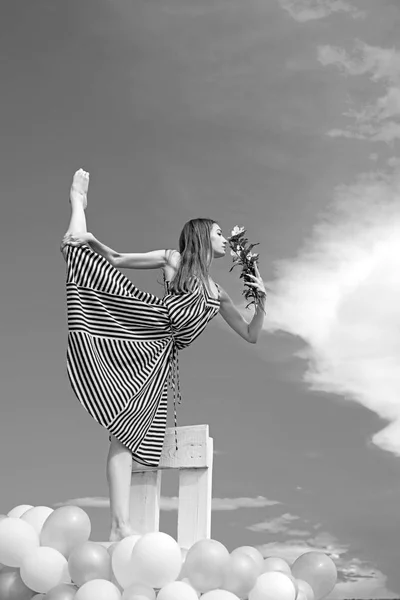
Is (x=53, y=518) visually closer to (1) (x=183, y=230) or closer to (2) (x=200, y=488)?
(2) (x=200, y=488)

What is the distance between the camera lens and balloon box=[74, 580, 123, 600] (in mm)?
3805

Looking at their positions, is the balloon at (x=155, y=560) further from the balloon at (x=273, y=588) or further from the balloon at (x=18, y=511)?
the balloon at (x=18, y=511)

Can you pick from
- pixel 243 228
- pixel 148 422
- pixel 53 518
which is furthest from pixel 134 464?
pixel 243 228

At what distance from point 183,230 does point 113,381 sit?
0.98 meters

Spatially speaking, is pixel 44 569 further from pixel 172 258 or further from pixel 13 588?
pixel 172 258

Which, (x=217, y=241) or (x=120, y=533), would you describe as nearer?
(x=120, y=533)

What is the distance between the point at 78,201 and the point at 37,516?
5.58ft

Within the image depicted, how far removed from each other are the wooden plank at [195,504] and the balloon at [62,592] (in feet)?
2.38

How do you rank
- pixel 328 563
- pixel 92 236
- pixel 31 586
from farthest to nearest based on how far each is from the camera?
1. pixel 92 236
2. pixel 328 563
3. pixel 31 586

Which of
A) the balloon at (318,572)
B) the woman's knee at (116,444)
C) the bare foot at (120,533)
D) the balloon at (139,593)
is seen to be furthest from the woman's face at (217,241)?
the balloon at (139,593)

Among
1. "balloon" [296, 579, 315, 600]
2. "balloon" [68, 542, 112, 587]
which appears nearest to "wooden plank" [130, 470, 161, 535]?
"balloon" [68, 542, 112, 587]

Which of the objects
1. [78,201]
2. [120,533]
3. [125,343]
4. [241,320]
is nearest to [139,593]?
[120,533]

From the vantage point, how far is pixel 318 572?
173 inches

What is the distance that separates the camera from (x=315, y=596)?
175 inches
